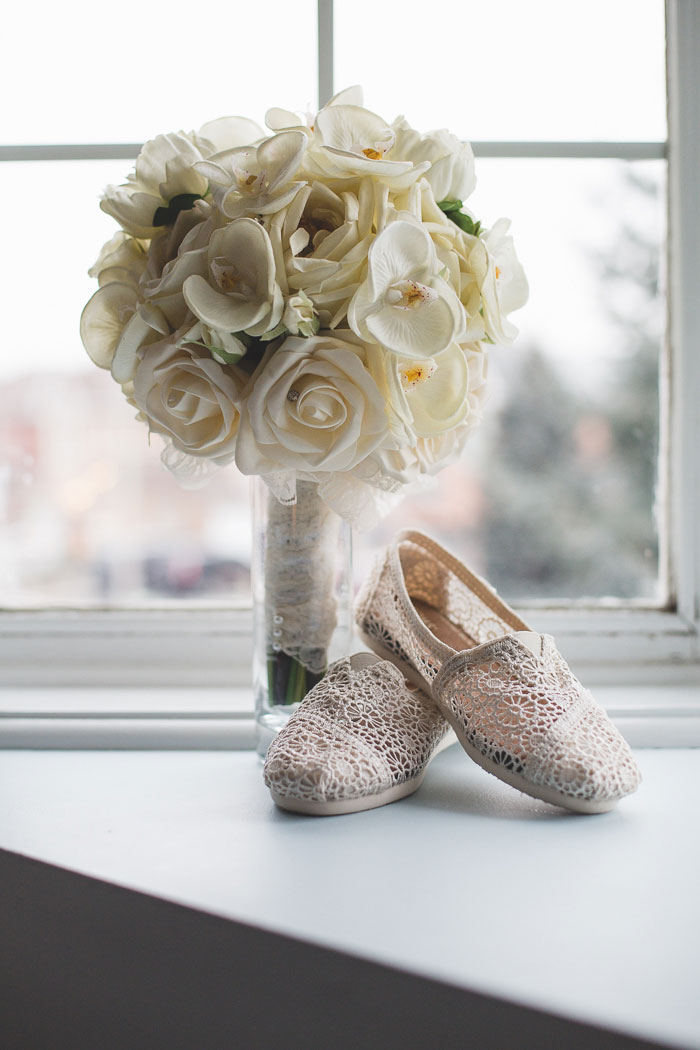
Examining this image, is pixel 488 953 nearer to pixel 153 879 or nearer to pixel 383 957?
pixel 383 957

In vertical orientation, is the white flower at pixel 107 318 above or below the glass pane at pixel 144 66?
below

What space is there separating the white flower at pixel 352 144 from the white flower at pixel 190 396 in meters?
0.16

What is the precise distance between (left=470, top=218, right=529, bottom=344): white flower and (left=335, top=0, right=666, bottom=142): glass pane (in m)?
0.40

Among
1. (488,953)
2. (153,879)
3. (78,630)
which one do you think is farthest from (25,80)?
(488,953)

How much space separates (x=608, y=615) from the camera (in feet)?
3.19

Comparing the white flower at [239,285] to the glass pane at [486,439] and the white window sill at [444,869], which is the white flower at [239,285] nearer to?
the white window sill at [444,869]

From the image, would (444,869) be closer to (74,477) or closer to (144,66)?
(74,477)

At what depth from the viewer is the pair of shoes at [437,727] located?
1.87 ft

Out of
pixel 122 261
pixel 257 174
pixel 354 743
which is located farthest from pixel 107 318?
pixel 354 743

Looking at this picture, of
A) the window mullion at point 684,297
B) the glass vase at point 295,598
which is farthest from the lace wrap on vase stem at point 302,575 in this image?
the window mullion at point 684,297

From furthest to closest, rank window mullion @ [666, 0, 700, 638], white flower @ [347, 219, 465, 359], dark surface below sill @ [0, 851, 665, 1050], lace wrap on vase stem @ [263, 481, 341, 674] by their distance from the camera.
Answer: window mullion @ [666, 0, 700, 638] → lace wrap on vase stem @ [263, 481, 341, 674] → white flower @ [347, 219, 465, 359] → dark surface below sill @ [0, 851, 665, 1050]

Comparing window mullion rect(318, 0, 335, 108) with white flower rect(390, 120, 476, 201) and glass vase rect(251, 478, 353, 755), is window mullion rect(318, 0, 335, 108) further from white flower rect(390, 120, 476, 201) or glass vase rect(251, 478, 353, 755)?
glass vase rect(251, 478, 353, 755)

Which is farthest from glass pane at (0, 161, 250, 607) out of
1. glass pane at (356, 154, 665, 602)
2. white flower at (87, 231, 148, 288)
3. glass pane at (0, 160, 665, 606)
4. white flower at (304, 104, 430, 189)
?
white flower at (304, 104, 430, 189)

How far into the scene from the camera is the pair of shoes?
57cm
